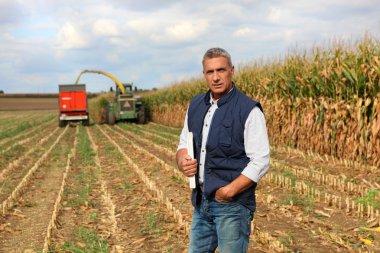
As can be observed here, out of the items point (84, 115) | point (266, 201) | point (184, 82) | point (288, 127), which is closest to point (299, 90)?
point (288, 127)

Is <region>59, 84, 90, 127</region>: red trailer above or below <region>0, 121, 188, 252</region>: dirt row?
Result: above

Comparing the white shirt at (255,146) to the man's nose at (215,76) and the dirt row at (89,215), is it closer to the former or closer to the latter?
the man's nose at (215,76)

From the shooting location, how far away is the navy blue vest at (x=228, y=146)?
107 inches

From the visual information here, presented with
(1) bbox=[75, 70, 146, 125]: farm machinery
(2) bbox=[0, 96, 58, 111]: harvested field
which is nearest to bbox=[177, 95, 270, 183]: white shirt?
(1) bbox=[75, 70, 146, 125]: farm machinery

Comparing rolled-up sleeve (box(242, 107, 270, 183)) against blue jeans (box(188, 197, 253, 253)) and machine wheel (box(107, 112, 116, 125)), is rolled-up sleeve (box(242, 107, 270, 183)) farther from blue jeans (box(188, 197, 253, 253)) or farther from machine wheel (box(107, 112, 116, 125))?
machine wheel (box(107, 112, 116, 125))

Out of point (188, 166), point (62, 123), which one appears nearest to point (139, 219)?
point (188, 166)

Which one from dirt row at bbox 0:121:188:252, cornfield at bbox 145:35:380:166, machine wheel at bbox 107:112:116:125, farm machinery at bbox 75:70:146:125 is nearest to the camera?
dirt row at bbox 0:121:188:252

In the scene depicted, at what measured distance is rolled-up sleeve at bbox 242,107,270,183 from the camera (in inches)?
104

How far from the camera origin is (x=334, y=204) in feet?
22.5

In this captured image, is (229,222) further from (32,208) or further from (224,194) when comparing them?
(32,208)

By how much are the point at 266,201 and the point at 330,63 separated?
5237 mm

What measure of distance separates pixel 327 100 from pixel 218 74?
8.87m

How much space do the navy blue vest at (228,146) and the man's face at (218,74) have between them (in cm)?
6

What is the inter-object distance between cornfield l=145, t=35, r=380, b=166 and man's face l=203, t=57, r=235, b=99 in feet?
24.2
